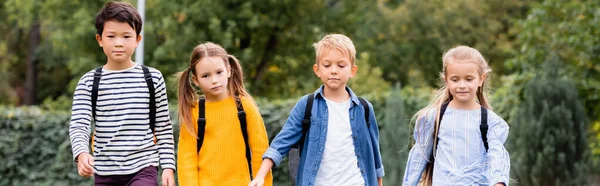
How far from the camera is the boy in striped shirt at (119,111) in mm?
4496

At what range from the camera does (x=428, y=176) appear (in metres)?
4.89

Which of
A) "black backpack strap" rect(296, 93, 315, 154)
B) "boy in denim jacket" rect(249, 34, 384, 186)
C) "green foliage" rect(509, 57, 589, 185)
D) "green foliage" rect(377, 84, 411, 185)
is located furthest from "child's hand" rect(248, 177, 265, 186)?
"green foliage" rect(509, 57, 589, 185)

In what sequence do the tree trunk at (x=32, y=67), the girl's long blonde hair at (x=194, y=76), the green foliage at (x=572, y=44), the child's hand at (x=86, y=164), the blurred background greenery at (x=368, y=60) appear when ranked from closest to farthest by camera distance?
the child's hand at (x=86, y=164) → the girl's long blonde hair at (x=194, y=76) → the blurred background greenery at (x=368, y=60) → the green foliage at (x=572, y=44) → the tree trunk at (x=32, y=67)

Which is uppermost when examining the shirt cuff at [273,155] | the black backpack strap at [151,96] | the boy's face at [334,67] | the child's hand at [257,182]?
the boy's face at [334,67]

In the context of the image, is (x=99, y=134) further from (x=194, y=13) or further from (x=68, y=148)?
(x=194, y=13)

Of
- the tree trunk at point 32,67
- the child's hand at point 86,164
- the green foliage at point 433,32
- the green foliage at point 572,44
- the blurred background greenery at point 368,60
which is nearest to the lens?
the child's hand at point 86,164

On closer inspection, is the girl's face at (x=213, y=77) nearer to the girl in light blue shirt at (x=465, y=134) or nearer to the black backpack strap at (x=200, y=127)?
the black backpack strap at (x=200, y=127)

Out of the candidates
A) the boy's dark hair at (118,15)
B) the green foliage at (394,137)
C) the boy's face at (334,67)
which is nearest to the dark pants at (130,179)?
the boy's dark hair at (118,15)

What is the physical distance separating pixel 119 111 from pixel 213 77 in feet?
1.86

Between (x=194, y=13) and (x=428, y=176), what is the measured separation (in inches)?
651

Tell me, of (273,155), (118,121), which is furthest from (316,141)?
(118,121)

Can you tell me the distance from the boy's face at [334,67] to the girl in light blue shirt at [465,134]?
0.58m

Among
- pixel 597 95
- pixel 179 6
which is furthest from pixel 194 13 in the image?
pixel 597 95

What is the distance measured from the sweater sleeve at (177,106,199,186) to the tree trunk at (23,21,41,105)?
2890 centimetres
